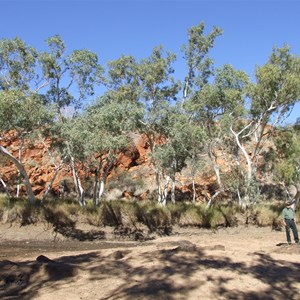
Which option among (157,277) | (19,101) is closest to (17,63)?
(19,101)

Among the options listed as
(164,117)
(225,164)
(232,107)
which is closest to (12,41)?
(164,117)

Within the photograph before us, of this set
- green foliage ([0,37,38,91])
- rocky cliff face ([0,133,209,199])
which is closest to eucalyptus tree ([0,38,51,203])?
green foliage ([0,37,38,91])

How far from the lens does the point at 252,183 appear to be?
23.6 meters

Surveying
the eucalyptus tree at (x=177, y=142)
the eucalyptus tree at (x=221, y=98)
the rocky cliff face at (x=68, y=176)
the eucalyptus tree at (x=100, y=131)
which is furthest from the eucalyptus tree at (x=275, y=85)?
the rocky cliff face at (x=68, y=176)

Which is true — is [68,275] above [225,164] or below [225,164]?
below

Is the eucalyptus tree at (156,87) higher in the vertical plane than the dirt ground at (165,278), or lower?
higher

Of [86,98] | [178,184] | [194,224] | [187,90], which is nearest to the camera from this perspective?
A: [194,224]

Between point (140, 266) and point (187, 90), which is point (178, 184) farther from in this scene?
point (140, 266)

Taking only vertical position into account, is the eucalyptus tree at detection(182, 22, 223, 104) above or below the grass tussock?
above

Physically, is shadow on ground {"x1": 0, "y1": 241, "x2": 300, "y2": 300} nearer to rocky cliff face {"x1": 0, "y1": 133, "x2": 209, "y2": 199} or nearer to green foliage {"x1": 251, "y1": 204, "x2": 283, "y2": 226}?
green foliage {"x1": 251, "y1": 204, "x2": 283, "y2": 226}

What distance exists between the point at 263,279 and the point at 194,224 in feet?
41.4

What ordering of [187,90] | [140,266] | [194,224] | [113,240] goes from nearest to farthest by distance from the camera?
[140,266], [113,240], [194,224], [187,90]

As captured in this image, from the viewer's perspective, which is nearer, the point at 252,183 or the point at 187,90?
the point at 252,183

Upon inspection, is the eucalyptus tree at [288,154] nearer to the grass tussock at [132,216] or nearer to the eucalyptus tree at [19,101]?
the grass tussock at [132,216]
